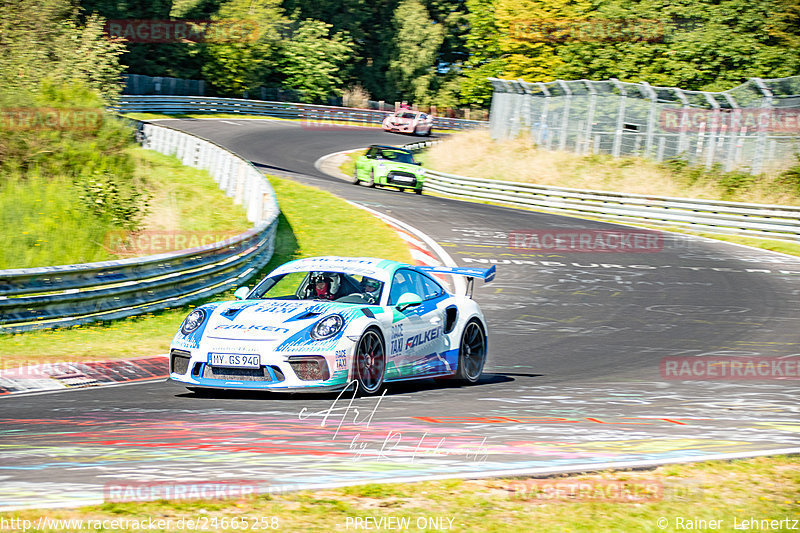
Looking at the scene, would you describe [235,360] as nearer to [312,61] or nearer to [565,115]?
[565,115]

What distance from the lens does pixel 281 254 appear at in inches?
806

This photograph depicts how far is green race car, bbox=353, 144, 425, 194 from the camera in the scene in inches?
1330

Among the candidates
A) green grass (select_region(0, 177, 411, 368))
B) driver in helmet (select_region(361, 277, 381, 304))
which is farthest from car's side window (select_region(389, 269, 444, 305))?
green grass (select_region(0, 177, 411, 368))

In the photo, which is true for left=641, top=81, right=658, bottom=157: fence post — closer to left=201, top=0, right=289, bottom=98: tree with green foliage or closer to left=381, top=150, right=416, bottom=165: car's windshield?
left=381, top=150, right=416, bottom=165: car's windshield

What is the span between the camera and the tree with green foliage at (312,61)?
70438 mm

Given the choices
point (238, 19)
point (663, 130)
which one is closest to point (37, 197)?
point (663, 130)

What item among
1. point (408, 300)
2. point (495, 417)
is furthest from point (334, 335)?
point (495, 417)

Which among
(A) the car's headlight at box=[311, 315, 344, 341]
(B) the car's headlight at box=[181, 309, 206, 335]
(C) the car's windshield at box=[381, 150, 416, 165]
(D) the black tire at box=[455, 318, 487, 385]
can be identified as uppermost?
(C) the car's windshield at box=[381, 150, 416, 165]

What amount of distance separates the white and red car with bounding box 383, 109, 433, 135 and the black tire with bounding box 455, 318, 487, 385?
4841 cm

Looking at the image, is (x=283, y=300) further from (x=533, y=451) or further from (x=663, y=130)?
(x=663, y=130)

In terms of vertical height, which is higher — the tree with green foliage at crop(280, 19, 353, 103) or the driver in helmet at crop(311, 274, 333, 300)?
the tree with green foliage at crop(280, 19, 353, 103)

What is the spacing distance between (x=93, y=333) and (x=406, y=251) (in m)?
9.62

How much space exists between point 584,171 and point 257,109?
2976 cm

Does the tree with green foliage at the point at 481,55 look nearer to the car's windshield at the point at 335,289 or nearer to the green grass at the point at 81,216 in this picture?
the green grass at the point at 81,216
